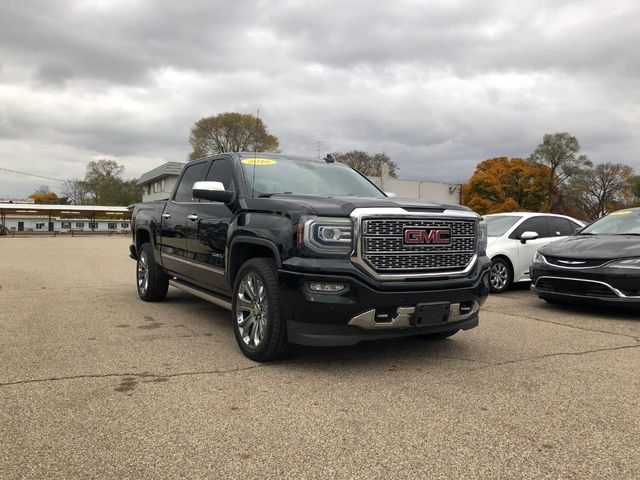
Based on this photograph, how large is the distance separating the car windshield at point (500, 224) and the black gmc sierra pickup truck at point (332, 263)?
4.92 meters

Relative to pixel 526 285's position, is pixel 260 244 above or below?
above

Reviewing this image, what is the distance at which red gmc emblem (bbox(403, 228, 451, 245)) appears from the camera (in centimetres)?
420

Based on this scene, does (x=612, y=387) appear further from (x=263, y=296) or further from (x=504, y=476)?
(x=263, y=296)

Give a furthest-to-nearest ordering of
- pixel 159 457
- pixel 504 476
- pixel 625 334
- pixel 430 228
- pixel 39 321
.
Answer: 1. pixel 39 321
2. pixel 625 334
3. pixel 430 228
4. pixel 159 457
5. pixel 504 476

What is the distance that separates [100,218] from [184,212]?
227 ft

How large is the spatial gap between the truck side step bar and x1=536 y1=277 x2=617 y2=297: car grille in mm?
4564

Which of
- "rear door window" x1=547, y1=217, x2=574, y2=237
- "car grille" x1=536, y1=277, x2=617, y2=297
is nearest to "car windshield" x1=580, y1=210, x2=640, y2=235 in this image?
"car grille" x1=536, y1=277, x2=617, y2=297

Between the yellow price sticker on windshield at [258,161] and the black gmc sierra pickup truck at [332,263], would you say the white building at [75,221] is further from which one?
the black gmc sierra pickup truck at [332,263]

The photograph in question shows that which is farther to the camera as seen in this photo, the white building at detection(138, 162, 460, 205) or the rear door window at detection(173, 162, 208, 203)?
the white building at detection(138, 162, 460, 205)

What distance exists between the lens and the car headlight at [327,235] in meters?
Answer: 4.00

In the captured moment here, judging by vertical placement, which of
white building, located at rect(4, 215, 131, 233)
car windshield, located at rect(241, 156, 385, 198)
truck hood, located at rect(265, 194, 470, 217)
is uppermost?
car windshield, located at rect(241, 156, 385, 198)

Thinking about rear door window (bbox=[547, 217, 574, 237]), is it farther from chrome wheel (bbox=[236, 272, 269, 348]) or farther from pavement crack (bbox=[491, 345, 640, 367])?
chrome wheel (bbox=[236, 272, 269, 348])

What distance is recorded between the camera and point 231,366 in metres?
4.40

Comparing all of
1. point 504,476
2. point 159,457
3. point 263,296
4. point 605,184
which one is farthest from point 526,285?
point 605,184
